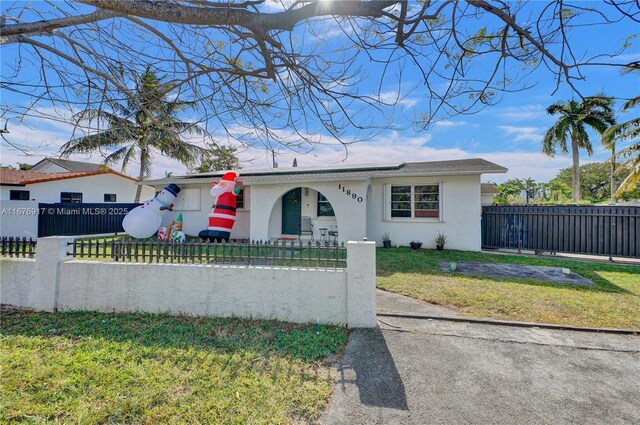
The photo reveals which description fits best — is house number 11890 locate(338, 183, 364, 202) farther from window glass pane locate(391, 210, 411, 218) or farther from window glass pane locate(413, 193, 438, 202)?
window glass pane locate(413, 193, 438, 202)

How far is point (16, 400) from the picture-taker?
2760mm

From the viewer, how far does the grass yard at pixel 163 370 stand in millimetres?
2619

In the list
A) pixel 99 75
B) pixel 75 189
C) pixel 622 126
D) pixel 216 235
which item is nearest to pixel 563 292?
pixel 99 75

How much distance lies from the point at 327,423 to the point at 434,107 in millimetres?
3989

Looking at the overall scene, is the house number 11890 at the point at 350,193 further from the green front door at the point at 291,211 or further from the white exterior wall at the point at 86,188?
the white exterior wall at the point at 86,188

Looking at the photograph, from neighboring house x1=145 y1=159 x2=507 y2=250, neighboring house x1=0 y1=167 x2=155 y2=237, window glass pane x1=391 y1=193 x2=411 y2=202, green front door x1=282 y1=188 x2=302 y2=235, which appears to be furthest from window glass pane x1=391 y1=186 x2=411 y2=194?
neighboring house x1=0 y1=167 x2=155 y2=237

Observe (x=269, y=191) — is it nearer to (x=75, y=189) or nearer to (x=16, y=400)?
(x=16, y=400)

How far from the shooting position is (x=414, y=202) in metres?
11.8

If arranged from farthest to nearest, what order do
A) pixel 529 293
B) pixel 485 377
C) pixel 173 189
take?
pixel 173 189, pixel 529 293, pixel 485 377

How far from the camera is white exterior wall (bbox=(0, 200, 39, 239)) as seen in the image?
40.7 ft

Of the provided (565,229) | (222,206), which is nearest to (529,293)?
(565,229)

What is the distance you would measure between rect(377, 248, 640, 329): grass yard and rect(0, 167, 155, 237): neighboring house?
50.0 ft

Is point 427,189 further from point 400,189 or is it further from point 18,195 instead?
point 18,195

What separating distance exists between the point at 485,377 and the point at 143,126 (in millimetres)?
6019
